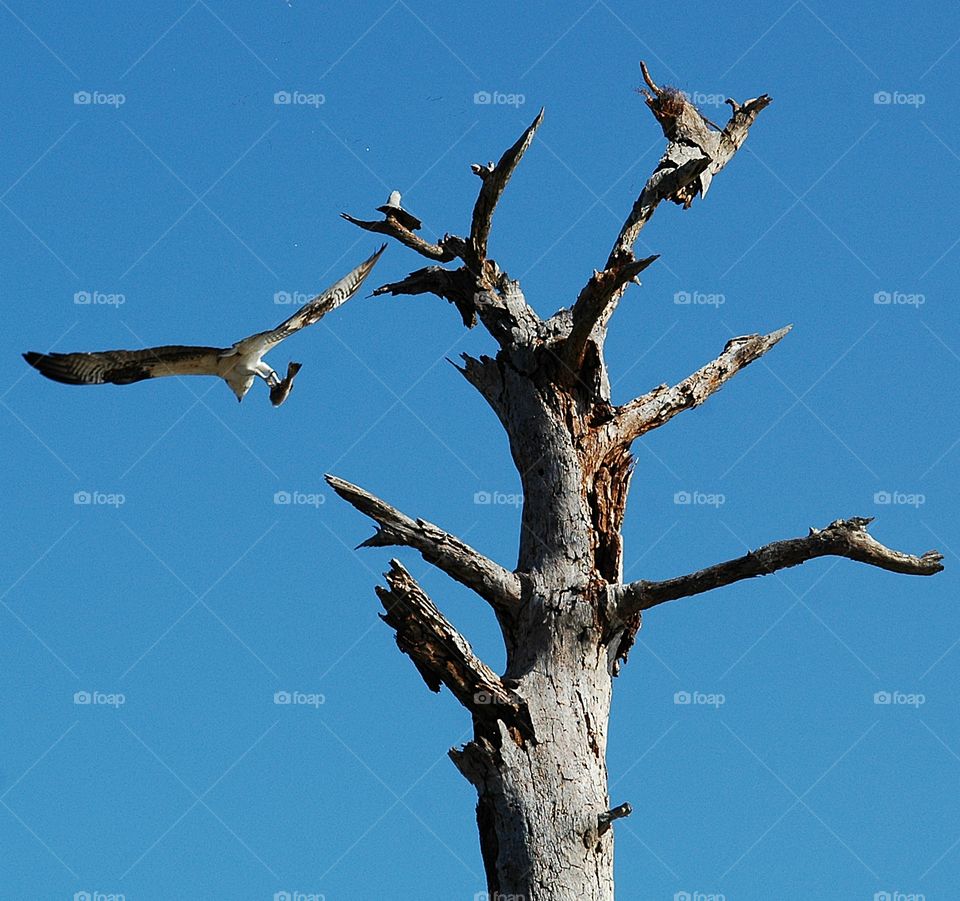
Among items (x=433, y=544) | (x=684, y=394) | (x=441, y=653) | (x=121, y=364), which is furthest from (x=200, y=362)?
(x=684, y=394)

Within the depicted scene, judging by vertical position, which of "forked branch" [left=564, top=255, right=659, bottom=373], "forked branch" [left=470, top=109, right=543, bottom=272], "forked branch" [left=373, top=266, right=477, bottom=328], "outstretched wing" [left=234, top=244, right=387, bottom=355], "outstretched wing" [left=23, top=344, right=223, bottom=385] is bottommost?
"outstretched wing" [left=23, top=344, right=223, bottom=385]

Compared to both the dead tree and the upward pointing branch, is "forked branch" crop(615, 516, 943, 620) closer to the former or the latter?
the dead tree

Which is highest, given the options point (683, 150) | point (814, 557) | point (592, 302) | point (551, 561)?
point (683, 150)

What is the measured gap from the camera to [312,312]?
7.09 metres

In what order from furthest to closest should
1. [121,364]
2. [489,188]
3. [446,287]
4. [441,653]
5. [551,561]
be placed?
1. [446,287]
2. [489,188]
3. [551,561]
4. [121,364]
5. [441,653]

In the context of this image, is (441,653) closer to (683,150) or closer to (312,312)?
(312,312)

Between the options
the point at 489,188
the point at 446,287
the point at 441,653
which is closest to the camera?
the point at 441,653

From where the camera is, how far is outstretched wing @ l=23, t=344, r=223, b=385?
6.95 meters

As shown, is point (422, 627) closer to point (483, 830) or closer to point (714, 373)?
point (483, 830)

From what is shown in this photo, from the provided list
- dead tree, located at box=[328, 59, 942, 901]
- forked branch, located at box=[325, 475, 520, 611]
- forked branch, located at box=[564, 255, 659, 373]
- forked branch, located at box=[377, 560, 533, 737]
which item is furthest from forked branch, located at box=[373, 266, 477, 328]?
forked branch, located at box=[377, 560, 533, 737]

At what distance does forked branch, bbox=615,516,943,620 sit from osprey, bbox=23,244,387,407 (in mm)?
2297

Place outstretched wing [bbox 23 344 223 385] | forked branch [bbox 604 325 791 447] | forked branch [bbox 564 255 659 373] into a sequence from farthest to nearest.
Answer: forked branch [bbox 604 325 791 447]
forked branch [bbox 564 255 659 373]
outstretched wing [bbox 23 344 223 385]

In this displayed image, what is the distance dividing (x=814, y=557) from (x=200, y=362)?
3326mm

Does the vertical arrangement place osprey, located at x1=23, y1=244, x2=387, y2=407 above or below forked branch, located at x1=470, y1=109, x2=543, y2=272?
below
